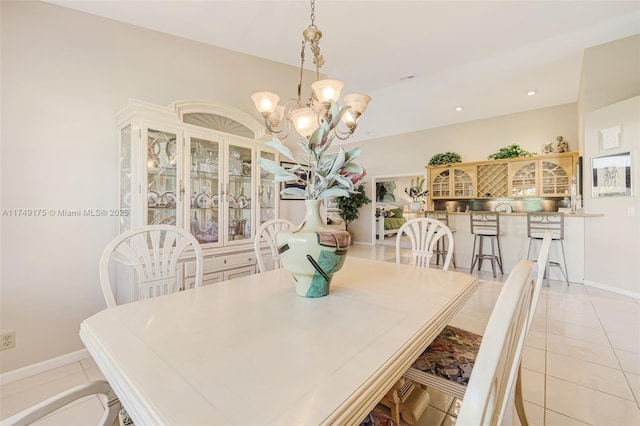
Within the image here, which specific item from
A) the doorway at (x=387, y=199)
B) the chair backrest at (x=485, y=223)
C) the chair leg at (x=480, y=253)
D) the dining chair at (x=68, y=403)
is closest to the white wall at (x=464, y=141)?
the doorway at (x=387, y=199)

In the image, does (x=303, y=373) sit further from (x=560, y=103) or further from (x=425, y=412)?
(x=560, y=103)

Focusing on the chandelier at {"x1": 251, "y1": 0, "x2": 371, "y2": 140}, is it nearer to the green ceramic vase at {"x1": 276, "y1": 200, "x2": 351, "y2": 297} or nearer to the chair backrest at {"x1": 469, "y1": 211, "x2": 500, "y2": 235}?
the green ceramic vase at {"x1": 276, "y1": 200, "x2": 351, "y2": 297}

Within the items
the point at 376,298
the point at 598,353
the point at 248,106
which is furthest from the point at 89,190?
the point at 598,353

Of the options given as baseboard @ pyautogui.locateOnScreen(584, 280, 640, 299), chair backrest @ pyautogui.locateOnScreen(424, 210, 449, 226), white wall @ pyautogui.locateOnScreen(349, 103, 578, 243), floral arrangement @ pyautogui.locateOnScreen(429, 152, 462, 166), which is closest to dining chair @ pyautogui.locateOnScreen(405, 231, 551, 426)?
baseboard @ pyautogui.locateOnScreen(584, 280, 640, 299)

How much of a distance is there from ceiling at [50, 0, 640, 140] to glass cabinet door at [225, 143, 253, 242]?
3.76 feet

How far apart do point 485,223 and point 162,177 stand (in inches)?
188

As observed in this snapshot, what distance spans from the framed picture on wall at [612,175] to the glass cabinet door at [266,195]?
14.6 feet

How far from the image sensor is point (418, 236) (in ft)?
6.91

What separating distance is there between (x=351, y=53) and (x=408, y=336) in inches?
133

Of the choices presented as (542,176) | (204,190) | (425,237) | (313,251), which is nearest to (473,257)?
(542,176)

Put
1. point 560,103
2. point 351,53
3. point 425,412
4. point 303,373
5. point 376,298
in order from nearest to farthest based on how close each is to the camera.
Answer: point 303,373 → point 376,298 → point 425,412 → point 351,53 → point 560,103

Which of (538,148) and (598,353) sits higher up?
(538,148)

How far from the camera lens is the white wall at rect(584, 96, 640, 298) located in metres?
3.43

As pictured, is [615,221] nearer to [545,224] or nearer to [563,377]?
[545,224]
